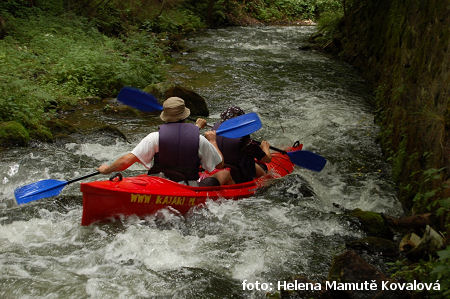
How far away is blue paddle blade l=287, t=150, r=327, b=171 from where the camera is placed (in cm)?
560

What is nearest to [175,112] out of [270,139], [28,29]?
[270,139]

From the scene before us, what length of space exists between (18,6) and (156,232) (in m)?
9.48

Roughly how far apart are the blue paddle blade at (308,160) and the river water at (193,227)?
7.9 inches

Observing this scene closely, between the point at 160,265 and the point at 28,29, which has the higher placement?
the point at 28,29

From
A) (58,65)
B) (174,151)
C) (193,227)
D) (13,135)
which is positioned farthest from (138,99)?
(58,65)

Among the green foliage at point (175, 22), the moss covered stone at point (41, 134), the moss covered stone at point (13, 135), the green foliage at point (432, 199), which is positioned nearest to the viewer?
the green foliage at point (432, 199)

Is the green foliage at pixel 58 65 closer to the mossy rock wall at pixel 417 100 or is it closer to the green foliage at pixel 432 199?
the mossy rock wall at pixel 417 100

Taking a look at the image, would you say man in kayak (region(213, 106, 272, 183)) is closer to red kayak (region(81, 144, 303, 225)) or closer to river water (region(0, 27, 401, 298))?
river water (region(0, 27, 401, 298))

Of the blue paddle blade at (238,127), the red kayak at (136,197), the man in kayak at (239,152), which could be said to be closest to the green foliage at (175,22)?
the man in kayak at (239,152)

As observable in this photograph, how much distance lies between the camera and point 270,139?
7098 mm

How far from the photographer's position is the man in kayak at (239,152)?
4949 mm

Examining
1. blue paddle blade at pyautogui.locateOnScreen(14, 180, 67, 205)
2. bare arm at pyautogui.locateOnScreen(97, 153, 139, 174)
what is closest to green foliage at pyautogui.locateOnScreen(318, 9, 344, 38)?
bare arm at pyautogui.locateOnScreen(97, 153, 139, 174)

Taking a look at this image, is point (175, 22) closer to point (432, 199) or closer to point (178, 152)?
point (178, 152)

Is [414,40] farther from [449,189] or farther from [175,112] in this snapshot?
[175,112]
